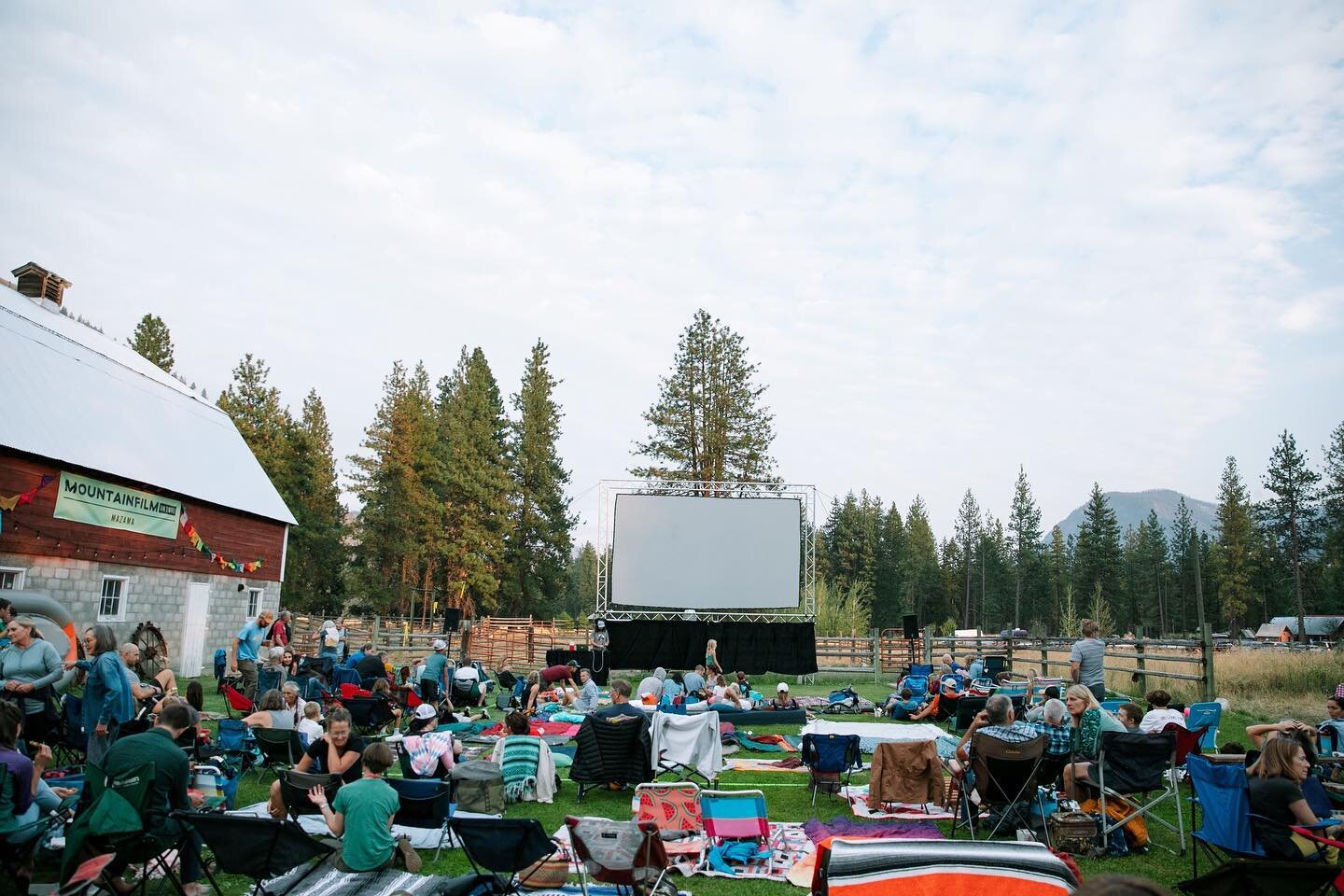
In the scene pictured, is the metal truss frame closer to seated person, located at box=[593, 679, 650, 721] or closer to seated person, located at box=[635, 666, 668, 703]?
seated person, located at box=[635, 666, 668, 703]

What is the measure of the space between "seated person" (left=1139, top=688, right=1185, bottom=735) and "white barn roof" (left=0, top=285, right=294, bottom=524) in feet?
47.4

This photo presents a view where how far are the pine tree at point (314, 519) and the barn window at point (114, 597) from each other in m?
17.3

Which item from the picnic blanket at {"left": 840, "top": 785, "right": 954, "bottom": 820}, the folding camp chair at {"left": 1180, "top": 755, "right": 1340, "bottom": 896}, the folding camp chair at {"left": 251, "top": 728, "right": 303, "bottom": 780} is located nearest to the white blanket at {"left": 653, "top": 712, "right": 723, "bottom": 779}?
the picnic blanket at {"left": 840, "top": 785, "right": 954, "bottom": 820}

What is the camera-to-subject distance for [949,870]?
3223mm

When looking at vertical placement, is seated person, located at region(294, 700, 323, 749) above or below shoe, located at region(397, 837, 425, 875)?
above

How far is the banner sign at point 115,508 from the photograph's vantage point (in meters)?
13.6

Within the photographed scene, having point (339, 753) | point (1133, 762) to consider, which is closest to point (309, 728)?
point (339, 753)

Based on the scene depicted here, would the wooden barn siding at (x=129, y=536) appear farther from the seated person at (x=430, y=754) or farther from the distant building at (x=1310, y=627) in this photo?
the distant building at (x=1310, y=627)

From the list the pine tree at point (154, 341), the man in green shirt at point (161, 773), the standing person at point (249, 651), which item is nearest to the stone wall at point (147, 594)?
the standing person at point (249, 651)

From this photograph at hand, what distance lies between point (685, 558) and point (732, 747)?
8.78 metres

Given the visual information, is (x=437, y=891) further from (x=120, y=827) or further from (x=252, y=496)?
(x=252, y=496)

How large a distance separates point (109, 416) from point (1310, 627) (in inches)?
Answer: 2187

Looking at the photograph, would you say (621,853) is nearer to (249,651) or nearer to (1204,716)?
(1204,716)

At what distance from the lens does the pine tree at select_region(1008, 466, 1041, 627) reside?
5725 cm
